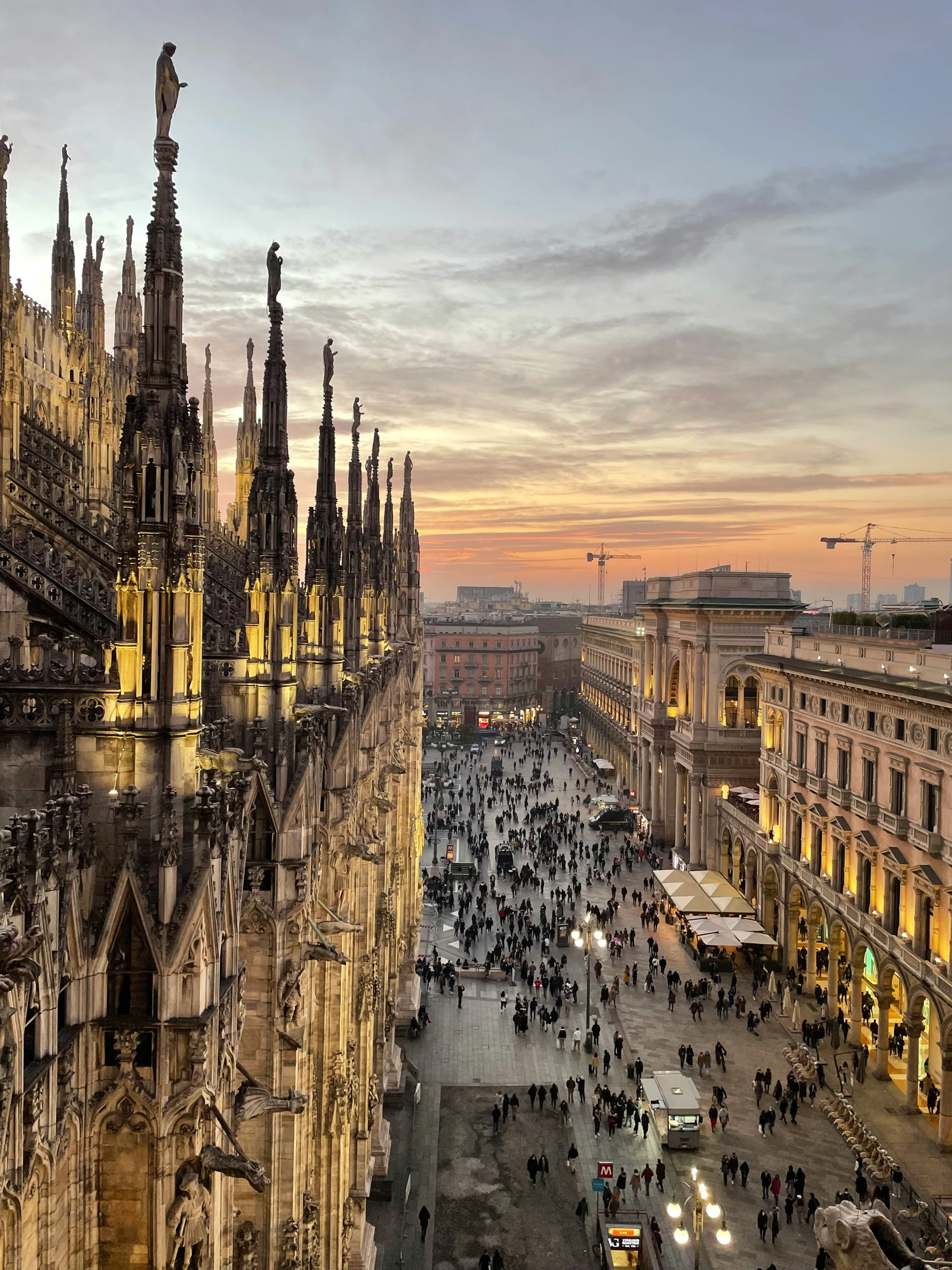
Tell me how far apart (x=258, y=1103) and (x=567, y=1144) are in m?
21.0

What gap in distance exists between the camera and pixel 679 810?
6388 centimetres

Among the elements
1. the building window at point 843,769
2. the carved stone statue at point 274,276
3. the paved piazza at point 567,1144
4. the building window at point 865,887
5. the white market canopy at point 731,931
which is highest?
the carved stone statue at point 274,276

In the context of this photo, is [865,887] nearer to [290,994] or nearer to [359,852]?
[359,852]

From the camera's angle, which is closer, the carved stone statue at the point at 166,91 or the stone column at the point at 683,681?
the carved stone statue at the point at 166,91

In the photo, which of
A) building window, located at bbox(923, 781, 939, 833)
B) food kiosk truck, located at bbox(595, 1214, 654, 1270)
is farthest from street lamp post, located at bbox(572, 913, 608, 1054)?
building window, located at bbox(923, 781, 939, 833)

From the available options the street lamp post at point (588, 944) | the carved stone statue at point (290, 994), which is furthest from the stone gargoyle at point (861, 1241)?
the street lamp post at point (588, 944)

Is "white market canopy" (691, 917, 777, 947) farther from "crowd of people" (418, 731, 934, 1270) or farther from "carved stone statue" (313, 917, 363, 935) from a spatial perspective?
"carved stone statue" (313, 917, 363, 935)

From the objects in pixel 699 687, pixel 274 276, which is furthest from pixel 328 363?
pixel 699 687

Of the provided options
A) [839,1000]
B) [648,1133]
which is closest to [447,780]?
[839,1000]

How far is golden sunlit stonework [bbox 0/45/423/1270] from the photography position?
8156 millimetres

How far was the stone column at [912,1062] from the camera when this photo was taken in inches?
1182

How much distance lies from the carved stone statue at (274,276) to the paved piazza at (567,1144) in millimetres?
21597

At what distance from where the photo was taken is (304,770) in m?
14.2

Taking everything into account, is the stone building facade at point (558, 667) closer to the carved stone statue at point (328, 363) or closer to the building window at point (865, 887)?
the building window at point (865, 887)
